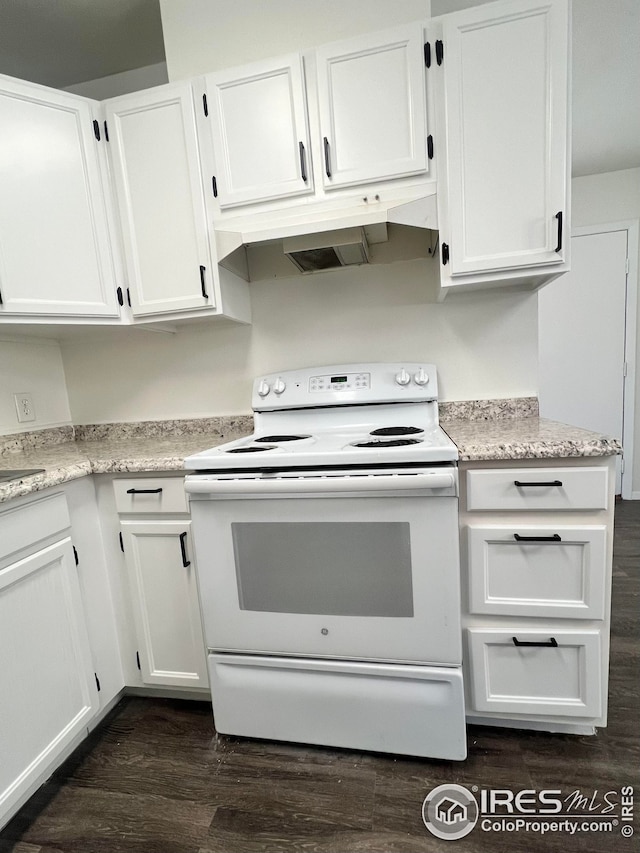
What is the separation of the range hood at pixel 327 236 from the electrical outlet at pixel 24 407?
1109 mm

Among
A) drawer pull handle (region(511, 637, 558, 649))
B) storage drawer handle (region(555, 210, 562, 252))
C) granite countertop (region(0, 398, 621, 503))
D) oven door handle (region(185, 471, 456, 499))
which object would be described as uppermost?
storage drawer handle (region(555, 210, 562, 252))

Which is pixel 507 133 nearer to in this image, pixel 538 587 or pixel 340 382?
pixel 340 382

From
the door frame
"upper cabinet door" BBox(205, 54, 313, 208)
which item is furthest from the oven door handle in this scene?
the door frame

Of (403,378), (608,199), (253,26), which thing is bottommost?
(403,378)

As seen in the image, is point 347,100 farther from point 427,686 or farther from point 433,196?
point 427,686

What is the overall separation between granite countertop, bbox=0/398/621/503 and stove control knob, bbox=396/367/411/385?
24 cm

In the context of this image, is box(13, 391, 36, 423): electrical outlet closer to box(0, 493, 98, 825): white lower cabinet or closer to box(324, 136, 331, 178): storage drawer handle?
box(0, 493, 98, 825): white lower cabinet

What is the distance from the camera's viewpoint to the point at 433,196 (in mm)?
1352

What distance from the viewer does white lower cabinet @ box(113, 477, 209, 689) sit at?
137 cm

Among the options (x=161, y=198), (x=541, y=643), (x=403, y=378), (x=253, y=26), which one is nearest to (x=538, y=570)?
(x=541, y=643)

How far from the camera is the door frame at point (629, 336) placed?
3.10 meters

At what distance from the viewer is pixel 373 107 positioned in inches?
→ 53.0

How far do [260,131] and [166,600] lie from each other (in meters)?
1.67

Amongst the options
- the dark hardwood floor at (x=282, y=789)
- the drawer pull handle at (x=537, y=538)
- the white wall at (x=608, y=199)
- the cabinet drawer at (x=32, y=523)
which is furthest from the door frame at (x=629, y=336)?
the cabinet drawer at (x=32, y=523)
